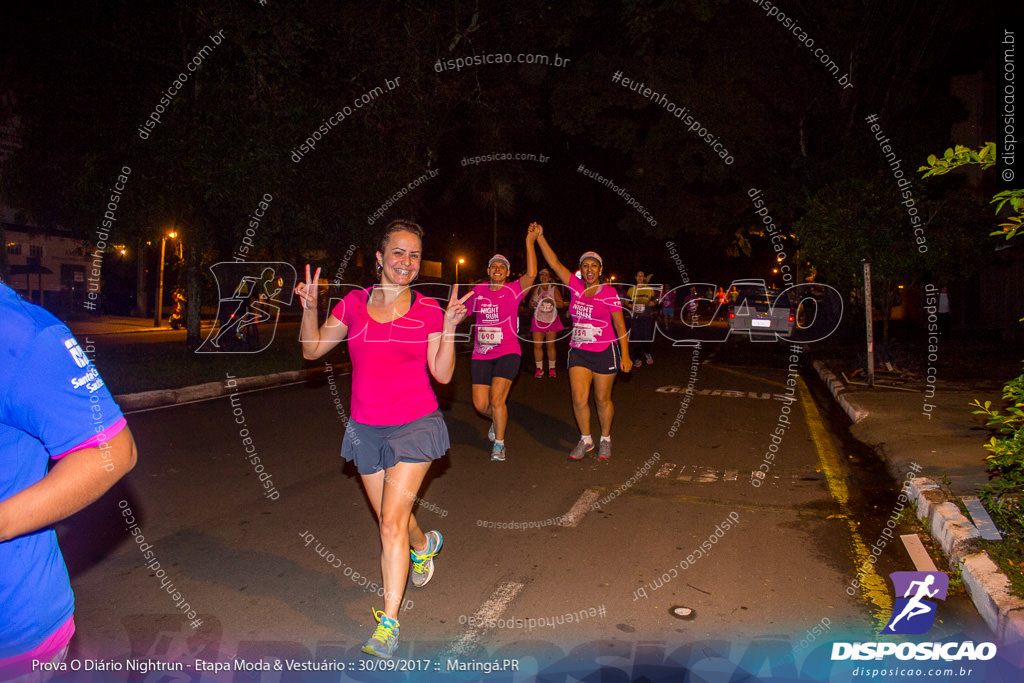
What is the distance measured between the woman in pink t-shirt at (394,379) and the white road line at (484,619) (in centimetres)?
40

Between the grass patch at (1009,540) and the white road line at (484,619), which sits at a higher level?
the grass patch at (1009,540)

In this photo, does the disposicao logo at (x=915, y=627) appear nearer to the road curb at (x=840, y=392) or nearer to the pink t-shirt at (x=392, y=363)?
the pink t-shirt at (x=392, y=363)

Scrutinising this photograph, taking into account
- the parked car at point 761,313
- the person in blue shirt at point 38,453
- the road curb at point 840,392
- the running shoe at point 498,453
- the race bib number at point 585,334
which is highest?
the parked car at point 761,313

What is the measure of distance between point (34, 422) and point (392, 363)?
227cm

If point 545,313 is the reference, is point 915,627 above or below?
below

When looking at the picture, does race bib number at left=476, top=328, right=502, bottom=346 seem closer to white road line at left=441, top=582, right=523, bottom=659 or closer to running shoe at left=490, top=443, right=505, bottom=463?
running shoe at left=490, top=443, right=505, bottom=463

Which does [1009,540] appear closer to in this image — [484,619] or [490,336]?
[484,619]

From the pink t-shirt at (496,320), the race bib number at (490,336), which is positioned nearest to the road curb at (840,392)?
the pink t-shirt at (496,320)

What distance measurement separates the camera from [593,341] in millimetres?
7598

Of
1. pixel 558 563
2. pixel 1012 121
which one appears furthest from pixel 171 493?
pixel 1012 121

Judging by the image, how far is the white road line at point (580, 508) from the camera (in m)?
5.81

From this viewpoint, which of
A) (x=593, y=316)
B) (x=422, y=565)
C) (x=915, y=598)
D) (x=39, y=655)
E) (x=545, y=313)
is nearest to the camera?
(x=39, y=655)

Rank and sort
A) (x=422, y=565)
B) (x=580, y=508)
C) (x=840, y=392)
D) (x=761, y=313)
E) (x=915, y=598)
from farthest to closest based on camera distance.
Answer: (x=761, y=313) < (x=840, y=392) < (x=580, y=508) < (x=422, y=565) < (x=915, y=598)

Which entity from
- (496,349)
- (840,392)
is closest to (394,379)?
(496,349)
